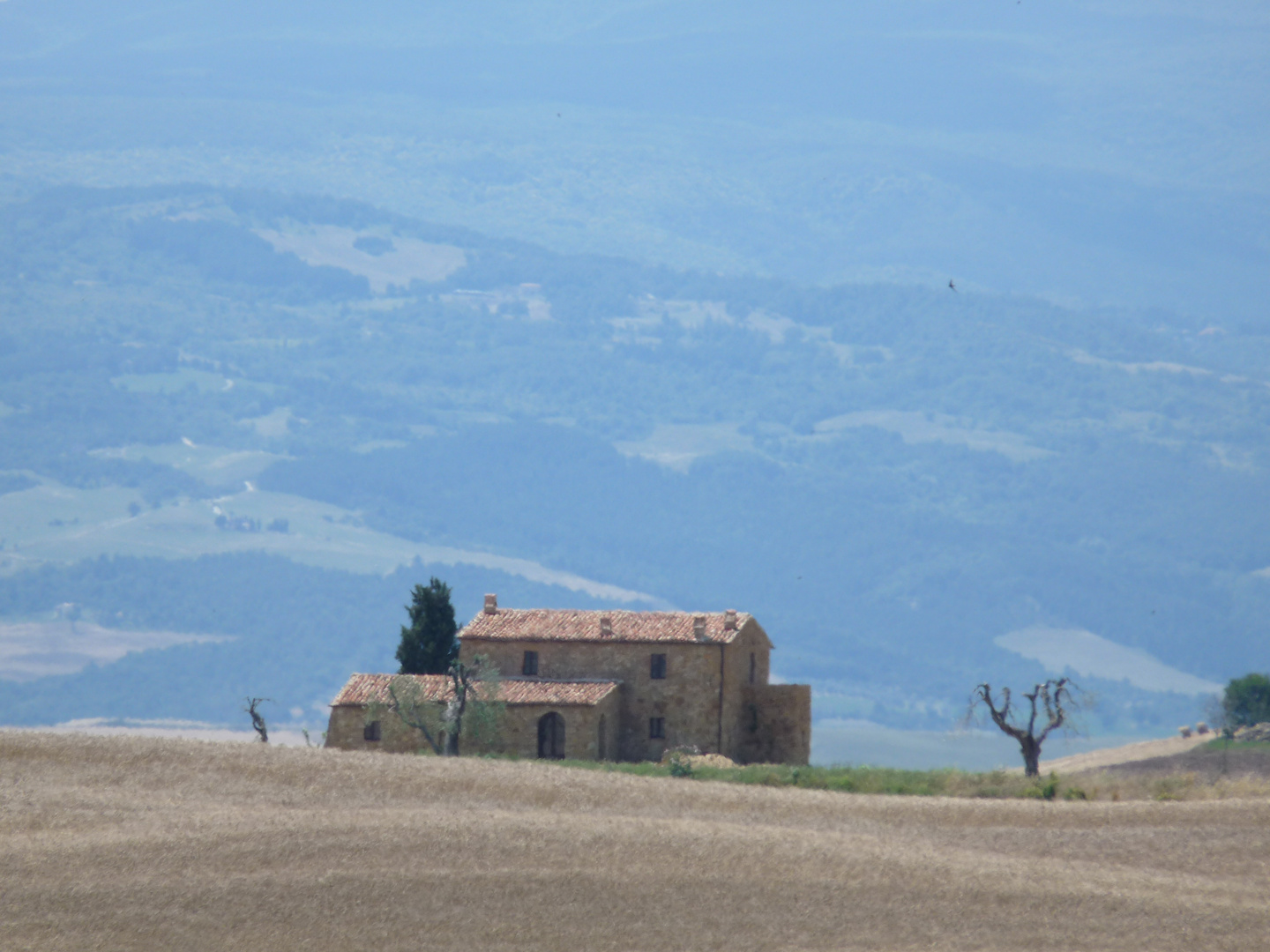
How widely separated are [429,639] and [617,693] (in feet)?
31.6

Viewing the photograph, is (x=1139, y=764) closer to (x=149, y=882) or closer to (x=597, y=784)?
(x=597, y=784)

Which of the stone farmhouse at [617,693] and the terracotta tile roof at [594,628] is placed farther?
the terracotta tile roof at [594,628]

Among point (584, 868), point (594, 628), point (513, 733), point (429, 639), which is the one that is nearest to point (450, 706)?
point (513, 733)

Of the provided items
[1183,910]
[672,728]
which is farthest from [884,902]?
[672,728]

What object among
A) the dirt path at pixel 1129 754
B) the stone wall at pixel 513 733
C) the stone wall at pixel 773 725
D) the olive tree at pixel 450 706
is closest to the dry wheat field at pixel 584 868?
the olive tree at pixel 450 706

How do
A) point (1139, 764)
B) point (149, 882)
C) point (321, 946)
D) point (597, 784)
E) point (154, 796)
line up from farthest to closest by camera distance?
point (1139, 764) < point (597, 784) < point (154, 796) < point (149, 882) < point (321, 946)

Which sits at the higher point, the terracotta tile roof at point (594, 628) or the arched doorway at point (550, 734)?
the terracotta tile roof at point (594, 628)

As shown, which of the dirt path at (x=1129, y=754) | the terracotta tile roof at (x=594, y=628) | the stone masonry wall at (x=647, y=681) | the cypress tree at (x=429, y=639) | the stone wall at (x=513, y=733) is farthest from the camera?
the dirt path at (x=1129, y=754)

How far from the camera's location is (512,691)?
66.4 metres

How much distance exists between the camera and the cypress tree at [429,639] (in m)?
72.6

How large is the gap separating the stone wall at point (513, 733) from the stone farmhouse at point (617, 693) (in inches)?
1.3

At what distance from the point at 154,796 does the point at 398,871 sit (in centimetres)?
932

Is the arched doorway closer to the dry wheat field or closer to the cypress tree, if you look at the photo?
the cypress tree

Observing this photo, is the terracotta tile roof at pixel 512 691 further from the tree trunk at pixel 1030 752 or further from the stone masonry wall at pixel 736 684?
the tree trunk at pixel 1030 752
